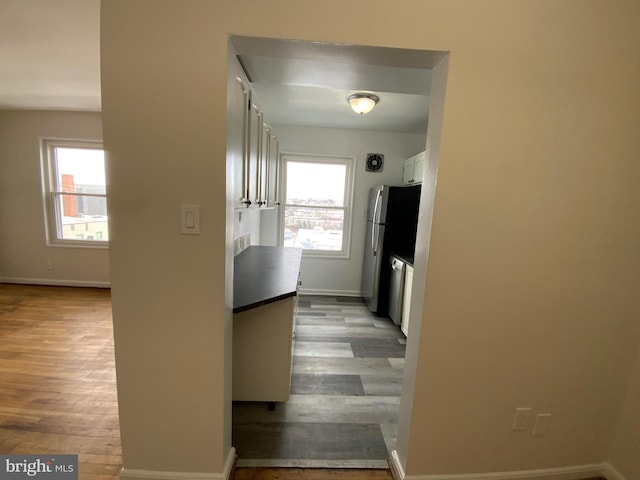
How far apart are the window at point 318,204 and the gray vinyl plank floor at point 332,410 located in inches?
60.0

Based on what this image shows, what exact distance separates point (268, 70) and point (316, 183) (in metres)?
2.53

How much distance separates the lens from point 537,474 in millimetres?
1457

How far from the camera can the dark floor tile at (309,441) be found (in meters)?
1.58

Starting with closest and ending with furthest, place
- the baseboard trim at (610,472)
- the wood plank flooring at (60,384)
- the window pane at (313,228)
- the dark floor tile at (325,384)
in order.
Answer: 1. the baseboard trim at (610,472)
2. the wood plank flooring at (60,384)
3. the dark floor tile at (325,384)
4. the window pane at (313,228)

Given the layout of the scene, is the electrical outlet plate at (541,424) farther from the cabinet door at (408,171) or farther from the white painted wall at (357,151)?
the white painted wall at (357,151)

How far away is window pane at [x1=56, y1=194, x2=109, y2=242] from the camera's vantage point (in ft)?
13.2

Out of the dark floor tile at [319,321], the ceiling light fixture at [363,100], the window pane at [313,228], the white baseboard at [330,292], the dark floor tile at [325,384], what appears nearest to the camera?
the dark floor tile at [325,384]

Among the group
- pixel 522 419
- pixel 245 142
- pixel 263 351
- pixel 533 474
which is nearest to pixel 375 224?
pixel 245 142

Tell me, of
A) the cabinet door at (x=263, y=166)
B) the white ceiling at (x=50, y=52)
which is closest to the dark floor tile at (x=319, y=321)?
the cabinet door at (x=263, y=166)

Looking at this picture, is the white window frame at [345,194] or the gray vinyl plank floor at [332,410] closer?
the gray vinyl plank floor at [332,410]

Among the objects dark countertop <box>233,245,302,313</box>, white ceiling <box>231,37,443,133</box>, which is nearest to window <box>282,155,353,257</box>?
white ceiling <box>231,37,443,133</box>

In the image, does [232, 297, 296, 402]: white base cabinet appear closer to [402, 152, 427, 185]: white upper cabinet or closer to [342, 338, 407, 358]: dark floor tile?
[342, 338, 407, 358]: dark floor tile

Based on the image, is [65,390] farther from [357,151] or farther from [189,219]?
[357,151]

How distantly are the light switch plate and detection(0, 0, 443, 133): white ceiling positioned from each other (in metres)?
0.71
